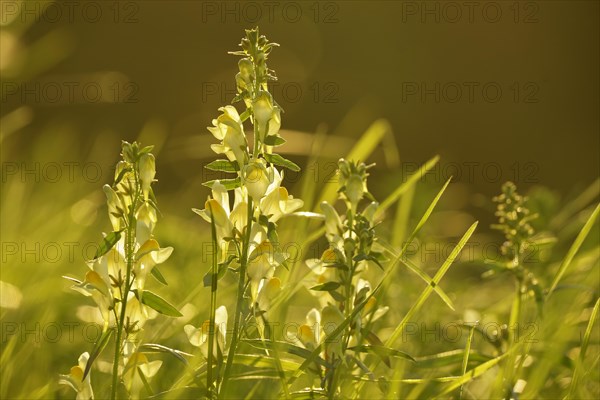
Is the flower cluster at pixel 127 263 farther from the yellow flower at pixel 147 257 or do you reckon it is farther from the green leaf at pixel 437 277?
the green leaf at pixel 437 277

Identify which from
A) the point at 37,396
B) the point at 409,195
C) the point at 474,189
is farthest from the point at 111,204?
the point at 474,189

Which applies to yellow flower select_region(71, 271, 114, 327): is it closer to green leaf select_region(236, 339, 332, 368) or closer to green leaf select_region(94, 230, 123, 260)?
green leaf select_region(94, 230, 123, 260)

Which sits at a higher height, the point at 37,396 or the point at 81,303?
the point at 37,396

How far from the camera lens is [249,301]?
81cm

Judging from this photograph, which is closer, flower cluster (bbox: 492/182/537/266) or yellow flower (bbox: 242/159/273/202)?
yellow flower (bbox: 242/159/273/202)

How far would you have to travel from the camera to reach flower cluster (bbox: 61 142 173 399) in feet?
2.53

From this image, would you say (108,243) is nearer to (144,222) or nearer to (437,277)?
(144,222)

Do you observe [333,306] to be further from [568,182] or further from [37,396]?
[568,182]

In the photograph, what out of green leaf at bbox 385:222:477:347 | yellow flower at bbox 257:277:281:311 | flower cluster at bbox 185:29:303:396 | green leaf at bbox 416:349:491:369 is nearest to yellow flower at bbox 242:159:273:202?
flower cluster at bbox 185:29:303:396

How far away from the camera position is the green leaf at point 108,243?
0.75m

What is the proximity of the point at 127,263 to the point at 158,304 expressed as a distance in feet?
0.17

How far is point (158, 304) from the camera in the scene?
78 centimetres

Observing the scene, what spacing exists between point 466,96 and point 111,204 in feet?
22.4

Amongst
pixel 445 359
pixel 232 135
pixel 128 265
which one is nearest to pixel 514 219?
pixel 445 359
